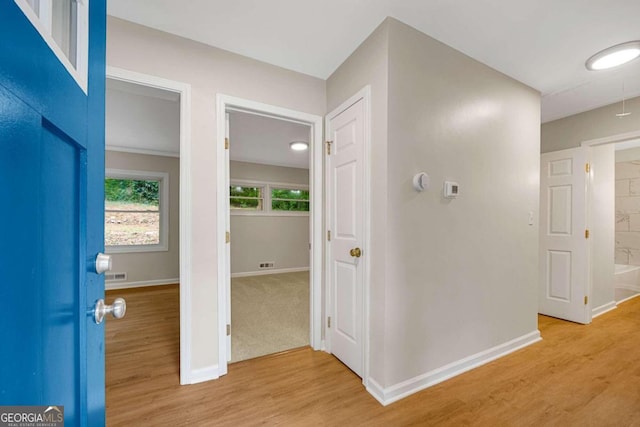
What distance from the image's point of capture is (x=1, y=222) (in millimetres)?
382

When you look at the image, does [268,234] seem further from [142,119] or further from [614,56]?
[614,56]

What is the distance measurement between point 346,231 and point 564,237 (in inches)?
113

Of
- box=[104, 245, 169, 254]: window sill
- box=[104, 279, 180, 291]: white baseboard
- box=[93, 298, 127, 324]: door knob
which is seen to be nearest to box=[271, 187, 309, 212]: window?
box=[104, 245, 169, 254]: window sill

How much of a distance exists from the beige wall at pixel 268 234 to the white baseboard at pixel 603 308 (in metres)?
4.72

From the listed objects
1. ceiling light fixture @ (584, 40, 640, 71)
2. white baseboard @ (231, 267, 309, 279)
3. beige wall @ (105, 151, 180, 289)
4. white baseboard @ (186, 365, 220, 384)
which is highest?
ceiling light fixture @ (584, 40, 640, 71)

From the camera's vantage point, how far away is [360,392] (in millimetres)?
1738

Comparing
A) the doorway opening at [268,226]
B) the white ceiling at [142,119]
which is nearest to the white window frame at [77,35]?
the white ceiling at [142,119]

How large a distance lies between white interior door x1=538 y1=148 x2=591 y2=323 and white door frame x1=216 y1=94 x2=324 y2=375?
294 cm

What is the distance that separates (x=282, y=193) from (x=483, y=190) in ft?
14.8

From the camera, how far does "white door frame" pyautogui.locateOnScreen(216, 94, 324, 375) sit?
1928mm

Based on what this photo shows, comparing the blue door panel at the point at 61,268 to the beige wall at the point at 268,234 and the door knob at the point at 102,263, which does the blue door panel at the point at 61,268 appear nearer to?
the door knob at the point at 102,263

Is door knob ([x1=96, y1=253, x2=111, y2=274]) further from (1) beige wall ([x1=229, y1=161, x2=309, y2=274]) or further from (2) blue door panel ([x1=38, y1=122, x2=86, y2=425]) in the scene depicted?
(1) beige wall ([x1=229, y1=161, x2=309, y2=274])

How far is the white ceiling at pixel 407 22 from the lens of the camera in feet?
5.11

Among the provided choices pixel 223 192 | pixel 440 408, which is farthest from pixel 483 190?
pixel 223 192
